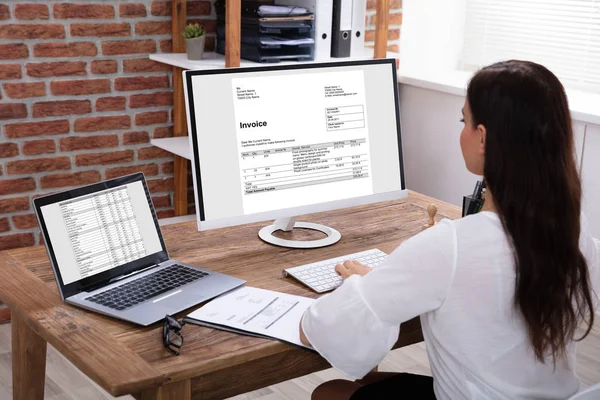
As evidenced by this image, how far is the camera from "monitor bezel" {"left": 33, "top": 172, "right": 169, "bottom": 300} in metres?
1.60

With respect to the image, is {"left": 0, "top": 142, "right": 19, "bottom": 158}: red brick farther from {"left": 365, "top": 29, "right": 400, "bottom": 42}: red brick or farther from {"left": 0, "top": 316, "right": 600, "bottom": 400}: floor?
{"left": 365, "top": 29, "right": 400, "bottom": 42}: red brick


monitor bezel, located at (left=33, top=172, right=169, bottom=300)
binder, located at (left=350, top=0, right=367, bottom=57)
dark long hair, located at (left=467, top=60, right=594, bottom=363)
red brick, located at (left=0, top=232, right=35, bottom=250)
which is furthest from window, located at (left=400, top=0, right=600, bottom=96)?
dark long hair, located at (left=467, top=60, right=594, bottom=363)

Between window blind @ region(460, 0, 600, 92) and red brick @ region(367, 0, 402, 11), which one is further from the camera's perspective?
red brick @ region(367, 0, 402, 11)

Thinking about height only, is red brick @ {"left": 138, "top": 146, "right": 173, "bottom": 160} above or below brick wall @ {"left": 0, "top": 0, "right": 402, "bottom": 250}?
below

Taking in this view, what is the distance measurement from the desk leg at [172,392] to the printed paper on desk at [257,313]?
0.17 metres

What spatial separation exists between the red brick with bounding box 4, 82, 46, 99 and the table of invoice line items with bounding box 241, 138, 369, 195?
1501 mm

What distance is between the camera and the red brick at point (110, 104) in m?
3.24

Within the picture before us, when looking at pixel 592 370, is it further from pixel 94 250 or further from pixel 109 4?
pixel 109 4

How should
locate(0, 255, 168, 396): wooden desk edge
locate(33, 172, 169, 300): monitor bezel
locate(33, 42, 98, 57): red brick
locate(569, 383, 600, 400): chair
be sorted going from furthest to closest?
locate(33, 42, 98, 57): red brick → locate(33, 172, 169, 300): monitor bezel → locate(0, 255, 168, 396): wooden desk edge → locate(569, 383, 600, 400): chair

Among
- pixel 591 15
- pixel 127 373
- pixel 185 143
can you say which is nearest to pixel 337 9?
pixel 185 143

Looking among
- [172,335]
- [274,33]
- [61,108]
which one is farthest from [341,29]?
[172,335]

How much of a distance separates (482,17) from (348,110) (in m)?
2.11

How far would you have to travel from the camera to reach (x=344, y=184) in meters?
2.08

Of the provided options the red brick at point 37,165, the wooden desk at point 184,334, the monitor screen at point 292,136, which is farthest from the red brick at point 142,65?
the monitor screen at point 292,136
